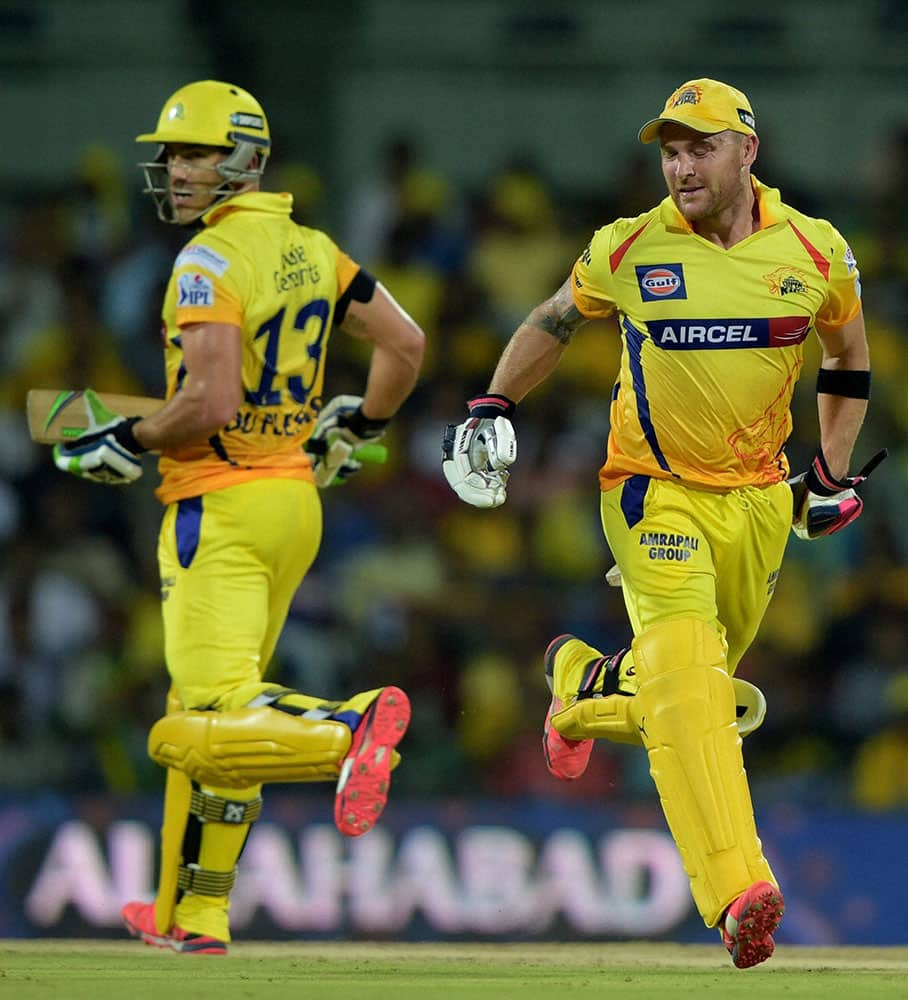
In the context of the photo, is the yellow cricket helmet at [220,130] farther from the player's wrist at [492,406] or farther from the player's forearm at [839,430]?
the player's forearm at [839,430]

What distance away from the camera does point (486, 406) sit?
20.0 ft

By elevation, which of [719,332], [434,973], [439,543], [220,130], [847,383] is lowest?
[434,973]

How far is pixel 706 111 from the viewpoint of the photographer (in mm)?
5848

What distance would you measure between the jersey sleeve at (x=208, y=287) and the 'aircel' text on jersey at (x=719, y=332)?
1230 millimetres

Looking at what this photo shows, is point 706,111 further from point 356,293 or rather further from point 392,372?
point 392,372

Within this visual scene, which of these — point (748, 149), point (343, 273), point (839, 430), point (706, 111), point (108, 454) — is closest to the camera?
point (706, 111)

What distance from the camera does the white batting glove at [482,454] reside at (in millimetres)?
5957

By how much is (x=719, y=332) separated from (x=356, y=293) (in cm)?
137

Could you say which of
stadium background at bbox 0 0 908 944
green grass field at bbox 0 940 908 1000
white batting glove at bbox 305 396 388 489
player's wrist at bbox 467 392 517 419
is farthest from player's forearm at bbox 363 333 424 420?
stadium background at bbox 0 0 908 944

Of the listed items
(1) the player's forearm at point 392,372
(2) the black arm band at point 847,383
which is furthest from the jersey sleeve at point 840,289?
(1) the player's forearm at point 392,372

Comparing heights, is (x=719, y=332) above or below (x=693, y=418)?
above

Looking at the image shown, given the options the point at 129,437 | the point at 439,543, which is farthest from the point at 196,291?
the point at 439,543

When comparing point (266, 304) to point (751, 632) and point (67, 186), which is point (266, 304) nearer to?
point (751, 632)

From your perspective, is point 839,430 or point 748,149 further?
point 839,430
